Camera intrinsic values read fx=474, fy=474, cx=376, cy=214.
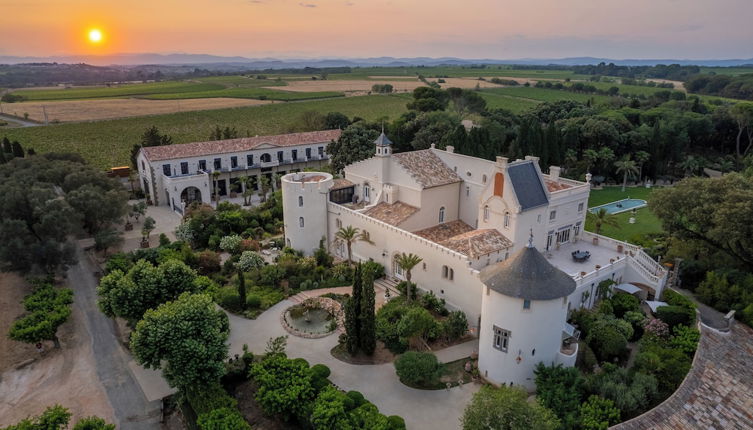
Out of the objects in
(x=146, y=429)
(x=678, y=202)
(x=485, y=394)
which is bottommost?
(x=146, y=429)

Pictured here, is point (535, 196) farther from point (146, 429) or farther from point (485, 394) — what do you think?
point (146, 429)

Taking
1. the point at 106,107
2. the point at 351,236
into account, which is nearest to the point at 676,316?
the point at 351,236

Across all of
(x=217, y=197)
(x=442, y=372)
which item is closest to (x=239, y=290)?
(x=442, y=372)

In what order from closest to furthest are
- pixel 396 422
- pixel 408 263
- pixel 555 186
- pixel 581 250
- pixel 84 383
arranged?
pixel 396 422 < pixel 84 383 < pixel 408 263 < pixel 581 250 < pixel 555 186

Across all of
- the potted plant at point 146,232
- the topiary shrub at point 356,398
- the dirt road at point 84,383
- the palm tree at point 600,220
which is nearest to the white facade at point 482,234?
the palm tree at point 600,220

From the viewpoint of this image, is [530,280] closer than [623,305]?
Yes

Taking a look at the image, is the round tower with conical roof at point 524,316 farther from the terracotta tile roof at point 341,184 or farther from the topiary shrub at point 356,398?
the terracotta tile roof at point 341,184

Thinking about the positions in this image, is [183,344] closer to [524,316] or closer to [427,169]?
[524,316]
